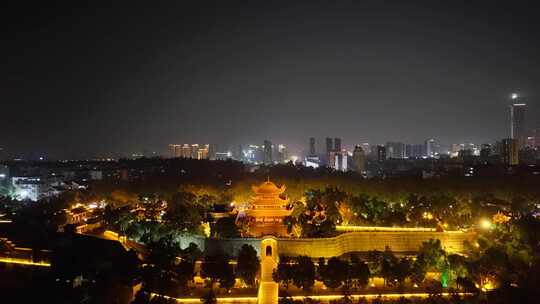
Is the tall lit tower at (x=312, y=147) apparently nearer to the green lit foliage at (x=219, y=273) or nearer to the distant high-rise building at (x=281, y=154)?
the distant high-rise building at (x=281, y=154)

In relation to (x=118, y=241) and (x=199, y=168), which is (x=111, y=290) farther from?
(x=199, y=168)

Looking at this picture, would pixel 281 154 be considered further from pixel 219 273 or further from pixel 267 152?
pixel 219 273

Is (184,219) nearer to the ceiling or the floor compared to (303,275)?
nearer to the ceiling

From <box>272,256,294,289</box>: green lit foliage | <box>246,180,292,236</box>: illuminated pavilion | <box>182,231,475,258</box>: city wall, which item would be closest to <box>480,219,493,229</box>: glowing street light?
<box>182,231,475,258</box>: city wall

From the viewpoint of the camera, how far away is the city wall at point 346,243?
48.5 ft

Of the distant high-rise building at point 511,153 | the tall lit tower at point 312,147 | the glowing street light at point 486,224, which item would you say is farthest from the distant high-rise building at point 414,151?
the glowing street light at point 486,224

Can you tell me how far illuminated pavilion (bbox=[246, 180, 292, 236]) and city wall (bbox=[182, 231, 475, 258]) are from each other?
83.1 inches

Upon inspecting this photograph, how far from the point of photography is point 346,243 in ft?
51.1

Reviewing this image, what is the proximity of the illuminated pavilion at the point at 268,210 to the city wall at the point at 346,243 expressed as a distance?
2.11 meters

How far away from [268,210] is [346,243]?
3.47 metres

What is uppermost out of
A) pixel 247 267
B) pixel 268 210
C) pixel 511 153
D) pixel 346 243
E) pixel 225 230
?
pixel 511 153

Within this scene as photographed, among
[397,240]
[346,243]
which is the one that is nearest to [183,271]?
[346,243]

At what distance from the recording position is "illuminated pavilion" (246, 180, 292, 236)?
17183 mm

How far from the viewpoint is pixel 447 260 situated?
13.1m
